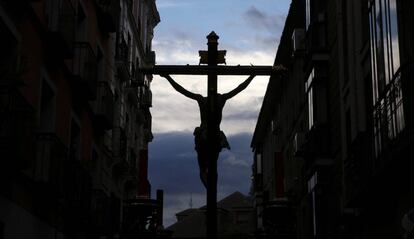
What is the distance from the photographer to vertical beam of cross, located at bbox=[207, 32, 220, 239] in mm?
8062

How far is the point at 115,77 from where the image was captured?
30.9 metres

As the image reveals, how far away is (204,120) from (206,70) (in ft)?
1.68

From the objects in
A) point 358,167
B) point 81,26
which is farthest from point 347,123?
point 81,26

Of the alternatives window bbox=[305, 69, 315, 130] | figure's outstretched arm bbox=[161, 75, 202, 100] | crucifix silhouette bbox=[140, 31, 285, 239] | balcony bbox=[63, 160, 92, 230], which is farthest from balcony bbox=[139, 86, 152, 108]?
crucifix silhouette bbox=[140, 31, 285, 239]

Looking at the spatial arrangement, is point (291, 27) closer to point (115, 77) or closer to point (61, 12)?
point (115, 77)

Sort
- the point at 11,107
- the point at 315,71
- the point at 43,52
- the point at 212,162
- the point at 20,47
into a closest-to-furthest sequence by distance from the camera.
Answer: the point at 212,162 < the point at 11,107 < the point at 20,47 < the point at 43,52 < the point at 315,71

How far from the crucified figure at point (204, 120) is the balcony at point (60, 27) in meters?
8.72

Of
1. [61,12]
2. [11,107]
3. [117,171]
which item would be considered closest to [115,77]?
A: [117,171]

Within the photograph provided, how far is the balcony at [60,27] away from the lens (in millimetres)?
17328

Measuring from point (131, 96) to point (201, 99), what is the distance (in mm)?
27375

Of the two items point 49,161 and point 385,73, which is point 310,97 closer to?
point 385,73

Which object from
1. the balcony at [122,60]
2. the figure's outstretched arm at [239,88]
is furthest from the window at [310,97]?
the figure's outstretched arm at [239,88]

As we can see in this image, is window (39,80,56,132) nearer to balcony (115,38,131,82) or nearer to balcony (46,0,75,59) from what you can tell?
balcony (46,0,75,59)

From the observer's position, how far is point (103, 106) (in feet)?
81.8
